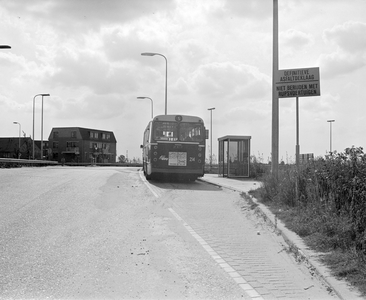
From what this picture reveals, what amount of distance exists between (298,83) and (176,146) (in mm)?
10152

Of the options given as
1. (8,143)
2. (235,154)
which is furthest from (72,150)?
(235,154)

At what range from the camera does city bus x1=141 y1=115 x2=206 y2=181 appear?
20891 mm

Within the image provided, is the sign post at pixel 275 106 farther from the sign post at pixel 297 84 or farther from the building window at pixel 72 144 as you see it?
the building window at pixel 72 144

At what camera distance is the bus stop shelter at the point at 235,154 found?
25.5 m

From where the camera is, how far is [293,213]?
9.85 metres

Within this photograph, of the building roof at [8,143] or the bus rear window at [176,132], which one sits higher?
the building roof at [8,143]

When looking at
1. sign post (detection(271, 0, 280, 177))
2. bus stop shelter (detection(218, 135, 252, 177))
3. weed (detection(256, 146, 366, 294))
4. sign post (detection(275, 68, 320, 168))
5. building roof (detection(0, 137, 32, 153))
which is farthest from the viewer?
building roof (detection(0, 137, 32, 153))

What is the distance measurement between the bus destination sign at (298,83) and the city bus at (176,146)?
31.9 feet

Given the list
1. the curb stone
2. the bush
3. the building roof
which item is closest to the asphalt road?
the curb stone

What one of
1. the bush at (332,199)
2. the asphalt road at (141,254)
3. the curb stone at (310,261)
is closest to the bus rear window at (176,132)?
the asphalt road at (141,254)

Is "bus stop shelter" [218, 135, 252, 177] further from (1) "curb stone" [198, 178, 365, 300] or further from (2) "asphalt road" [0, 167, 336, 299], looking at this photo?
(1) "curb stone" [198, 178, 365, 300]

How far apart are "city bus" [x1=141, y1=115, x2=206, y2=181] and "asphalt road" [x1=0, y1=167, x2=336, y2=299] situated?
772 cm

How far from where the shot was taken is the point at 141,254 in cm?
721

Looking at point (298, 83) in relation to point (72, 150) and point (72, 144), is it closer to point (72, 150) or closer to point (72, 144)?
point (72, 150)
